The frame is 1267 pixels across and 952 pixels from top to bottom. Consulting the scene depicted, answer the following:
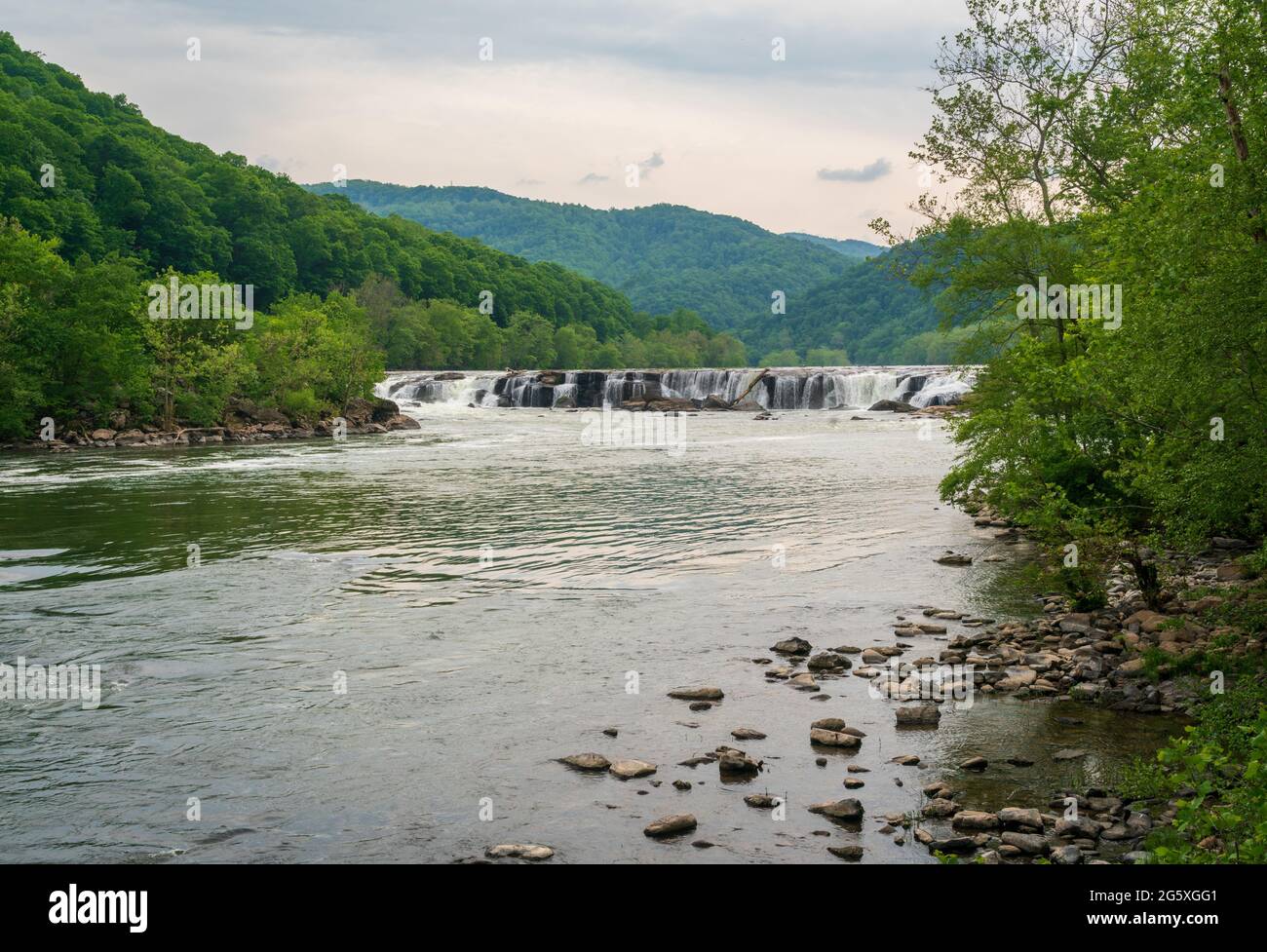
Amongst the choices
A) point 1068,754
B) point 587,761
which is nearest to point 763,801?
point 587,761

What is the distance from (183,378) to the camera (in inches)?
2402

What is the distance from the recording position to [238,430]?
204 ft

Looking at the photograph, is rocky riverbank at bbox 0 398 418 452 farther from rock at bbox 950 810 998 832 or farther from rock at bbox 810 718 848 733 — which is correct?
rock at bbox 950 810 998 832

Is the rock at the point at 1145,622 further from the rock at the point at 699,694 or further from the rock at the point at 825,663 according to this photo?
the rock at the point at 699,694

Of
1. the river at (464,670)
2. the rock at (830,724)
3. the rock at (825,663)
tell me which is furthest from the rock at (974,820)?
the rock at (825,663)

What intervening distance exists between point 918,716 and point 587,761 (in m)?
3.94

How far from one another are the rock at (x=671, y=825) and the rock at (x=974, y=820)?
7.55 ft

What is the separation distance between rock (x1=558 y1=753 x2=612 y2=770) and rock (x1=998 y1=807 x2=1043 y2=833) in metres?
3.96

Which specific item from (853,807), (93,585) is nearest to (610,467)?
(93,585)

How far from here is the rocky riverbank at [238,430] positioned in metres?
55.5

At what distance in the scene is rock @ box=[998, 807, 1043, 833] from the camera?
8977 millimetres

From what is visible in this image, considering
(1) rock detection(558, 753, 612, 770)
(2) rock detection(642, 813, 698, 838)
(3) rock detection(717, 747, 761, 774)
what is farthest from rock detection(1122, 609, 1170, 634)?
(2) rock detection(642, 813, 698, 838)
